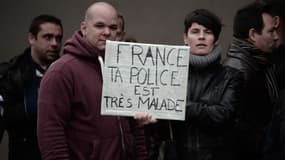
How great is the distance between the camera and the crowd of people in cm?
382

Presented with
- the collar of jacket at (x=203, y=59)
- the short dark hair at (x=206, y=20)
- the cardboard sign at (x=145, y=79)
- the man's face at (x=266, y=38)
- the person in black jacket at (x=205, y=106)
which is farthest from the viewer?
the man's face at (x=266, y=38)

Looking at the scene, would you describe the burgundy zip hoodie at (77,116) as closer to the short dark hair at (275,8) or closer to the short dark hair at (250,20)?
the short dark hair at (250,20)

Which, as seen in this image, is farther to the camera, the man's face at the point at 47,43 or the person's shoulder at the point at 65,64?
the man's face at the point at 47,43

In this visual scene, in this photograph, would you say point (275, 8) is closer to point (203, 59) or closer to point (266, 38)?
point (266, 38)

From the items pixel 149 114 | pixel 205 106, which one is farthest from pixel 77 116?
pixel 205 106

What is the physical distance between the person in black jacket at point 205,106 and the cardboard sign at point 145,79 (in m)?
0.37

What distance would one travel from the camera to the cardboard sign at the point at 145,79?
12.7 ft

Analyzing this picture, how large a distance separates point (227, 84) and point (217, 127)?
325mm

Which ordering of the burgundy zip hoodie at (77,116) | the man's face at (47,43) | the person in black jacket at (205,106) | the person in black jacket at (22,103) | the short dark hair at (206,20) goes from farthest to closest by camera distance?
1. the man's face at (47,43)
2. the person in black jacket at (22,103)
3. the short dark hair at (206,20)
4. the person in black jacket at (205,106)
5. the burgundy zip hoodie at (77,116)

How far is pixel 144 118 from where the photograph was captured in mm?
3891

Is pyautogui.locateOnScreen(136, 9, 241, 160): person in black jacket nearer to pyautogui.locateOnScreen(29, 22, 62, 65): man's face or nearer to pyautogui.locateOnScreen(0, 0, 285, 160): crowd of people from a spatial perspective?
pyautogui.locateOnScreen(0, 0, 285, 160): crowd of people

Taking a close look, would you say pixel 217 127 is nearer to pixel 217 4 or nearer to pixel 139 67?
pixel 139 67

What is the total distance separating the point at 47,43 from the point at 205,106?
163cm

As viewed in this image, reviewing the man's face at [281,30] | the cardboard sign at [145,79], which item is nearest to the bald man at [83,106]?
the cardboard sign at [145,79]
